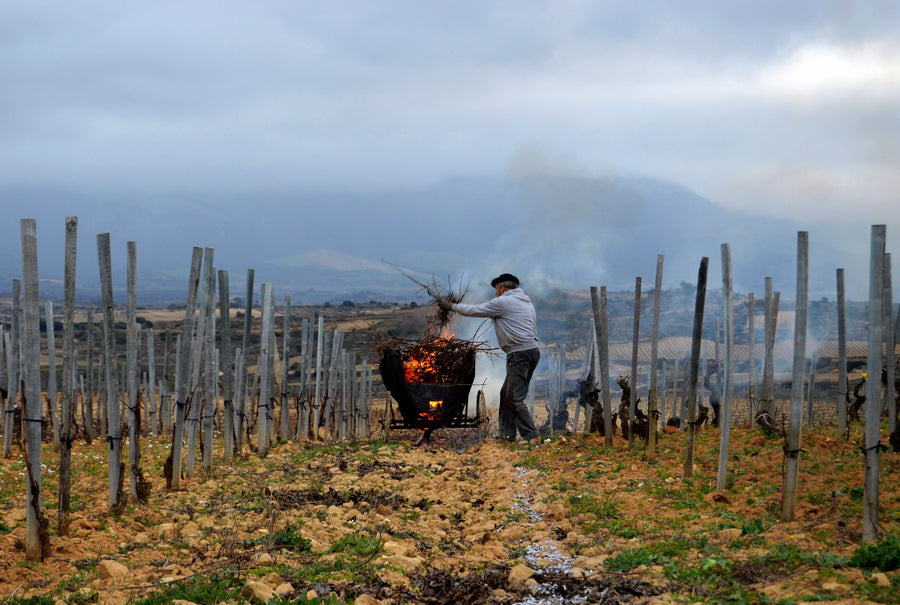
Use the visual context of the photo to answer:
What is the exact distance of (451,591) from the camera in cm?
547

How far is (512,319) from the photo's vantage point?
12.6 meters

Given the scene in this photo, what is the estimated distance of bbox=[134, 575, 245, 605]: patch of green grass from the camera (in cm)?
504

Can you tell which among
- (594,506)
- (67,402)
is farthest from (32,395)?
(594,506)

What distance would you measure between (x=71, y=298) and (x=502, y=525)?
13.2 feet

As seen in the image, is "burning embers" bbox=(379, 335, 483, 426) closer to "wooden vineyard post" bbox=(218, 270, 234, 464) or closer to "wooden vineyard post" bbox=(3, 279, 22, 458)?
"wooden vineyard post" bbox=(218, 270, 234, 464)

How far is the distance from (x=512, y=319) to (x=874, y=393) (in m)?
7.22

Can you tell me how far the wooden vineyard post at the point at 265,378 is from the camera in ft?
37.0

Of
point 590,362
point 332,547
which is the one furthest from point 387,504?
point 590,362

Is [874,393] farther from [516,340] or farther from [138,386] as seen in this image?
[516,340]

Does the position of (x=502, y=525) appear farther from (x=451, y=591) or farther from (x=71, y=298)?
(x=71, y=298)

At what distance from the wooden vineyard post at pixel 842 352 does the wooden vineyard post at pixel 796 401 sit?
2.97 m

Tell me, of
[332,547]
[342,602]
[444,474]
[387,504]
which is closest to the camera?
[342,602]

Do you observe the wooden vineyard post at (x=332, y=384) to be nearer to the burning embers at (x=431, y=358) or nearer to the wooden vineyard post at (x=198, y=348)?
the burning embers at (x=431, y=358)

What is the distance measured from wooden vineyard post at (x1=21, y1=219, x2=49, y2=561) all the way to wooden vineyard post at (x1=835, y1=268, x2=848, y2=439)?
25.9 feet
